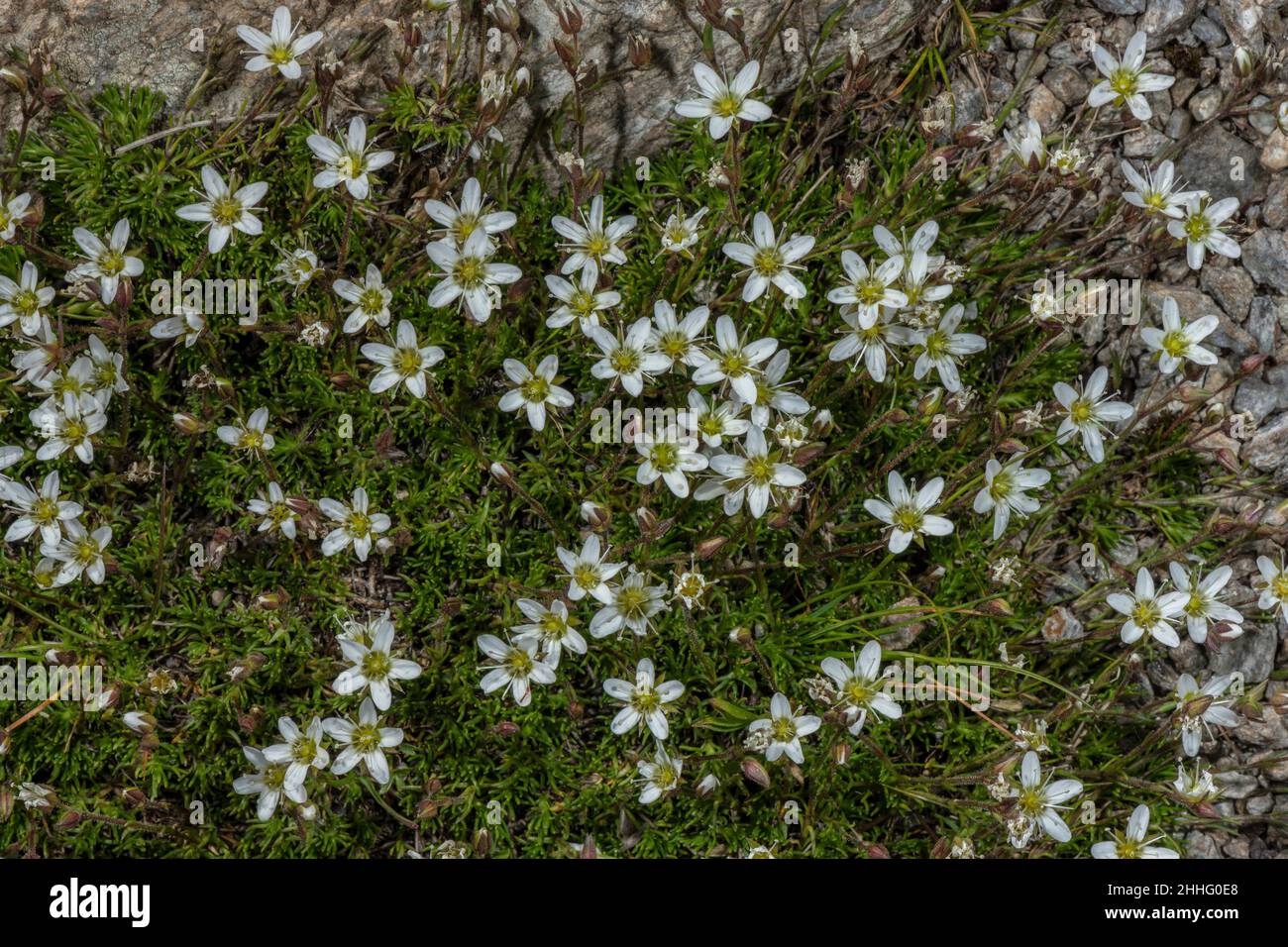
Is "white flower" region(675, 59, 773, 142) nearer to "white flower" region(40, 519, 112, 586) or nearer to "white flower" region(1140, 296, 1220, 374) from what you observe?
"white flower" region(1140, 296, 1220, 374)

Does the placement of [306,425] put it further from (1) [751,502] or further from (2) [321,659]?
(1) [751,502]

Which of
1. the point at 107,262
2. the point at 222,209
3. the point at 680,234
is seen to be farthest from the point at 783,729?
the point at 107,262

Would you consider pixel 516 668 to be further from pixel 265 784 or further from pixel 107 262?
pixel 107 262

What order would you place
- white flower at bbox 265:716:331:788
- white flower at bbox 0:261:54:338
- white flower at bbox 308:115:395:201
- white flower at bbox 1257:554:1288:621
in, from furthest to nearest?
1. white flower at bbox 1257:554:1288:621
2. white flower at bbox 0:261:54:338
3. white flower at bbox 308:115:395:201
4. white flower at bbox 265:716:331:788

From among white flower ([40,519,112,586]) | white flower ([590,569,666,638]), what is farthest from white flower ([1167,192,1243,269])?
white flower ([40,519,112,586])

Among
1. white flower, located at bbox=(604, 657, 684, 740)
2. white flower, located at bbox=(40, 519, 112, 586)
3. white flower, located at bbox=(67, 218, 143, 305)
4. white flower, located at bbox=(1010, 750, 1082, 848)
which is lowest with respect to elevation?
white flower, located at bbox=(1010, 750, 1082, 848)
